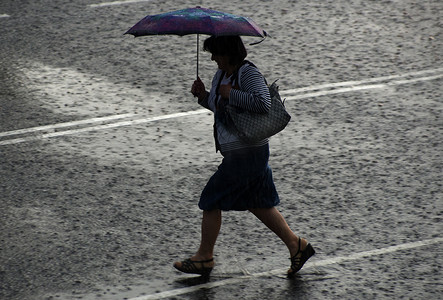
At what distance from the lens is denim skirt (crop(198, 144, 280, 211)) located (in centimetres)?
561

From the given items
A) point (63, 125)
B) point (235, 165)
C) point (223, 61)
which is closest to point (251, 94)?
point (223, 61)

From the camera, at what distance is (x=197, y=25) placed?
5309 mm

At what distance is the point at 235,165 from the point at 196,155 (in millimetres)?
2269

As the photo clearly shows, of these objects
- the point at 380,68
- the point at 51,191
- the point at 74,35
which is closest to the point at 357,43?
the point at 380,68

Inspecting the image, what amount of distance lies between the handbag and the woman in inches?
2.1

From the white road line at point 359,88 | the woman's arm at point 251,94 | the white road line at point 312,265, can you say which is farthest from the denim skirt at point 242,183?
the white road line at point 359,88

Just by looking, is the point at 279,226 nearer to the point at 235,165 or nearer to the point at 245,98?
the point at 235,165

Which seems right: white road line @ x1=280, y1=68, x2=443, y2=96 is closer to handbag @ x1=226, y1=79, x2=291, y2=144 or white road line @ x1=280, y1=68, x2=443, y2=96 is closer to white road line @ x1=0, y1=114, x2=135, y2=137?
white road line @ x1=0, y1=114, x2=135, y2=137

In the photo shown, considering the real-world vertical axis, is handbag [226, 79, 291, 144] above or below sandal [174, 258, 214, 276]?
above

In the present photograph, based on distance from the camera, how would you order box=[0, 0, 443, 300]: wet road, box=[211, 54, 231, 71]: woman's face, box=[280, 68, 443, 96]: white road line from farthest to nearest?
box=[280, 68, 443, 96]: white road line, box=[0, 0, 443, 300]: wet road, box=[211, 54, 231, 71]: woman's face

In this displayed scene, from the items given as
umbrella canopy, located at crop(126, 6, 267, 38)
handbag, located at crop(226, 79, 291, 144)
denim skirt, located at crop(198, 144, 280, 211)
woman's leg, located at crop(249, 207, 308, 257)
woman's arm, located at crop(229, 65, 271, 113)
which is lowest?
woman's leg, located at crop(249, 207, 308, 257)

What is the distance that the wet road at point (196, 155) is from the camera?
5941 mm

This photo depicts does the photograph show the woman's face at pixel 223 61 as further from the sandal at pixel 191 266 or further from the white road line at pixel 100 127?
the white road line at pixel 100 127

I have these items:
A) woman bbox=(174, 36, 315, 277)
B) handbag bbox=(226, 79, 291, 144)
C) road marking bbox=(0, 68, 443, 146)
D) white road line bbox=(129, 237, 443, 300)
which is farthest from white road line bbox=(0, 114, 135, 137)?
handbag bbox=(226, 79, 291, 144)
